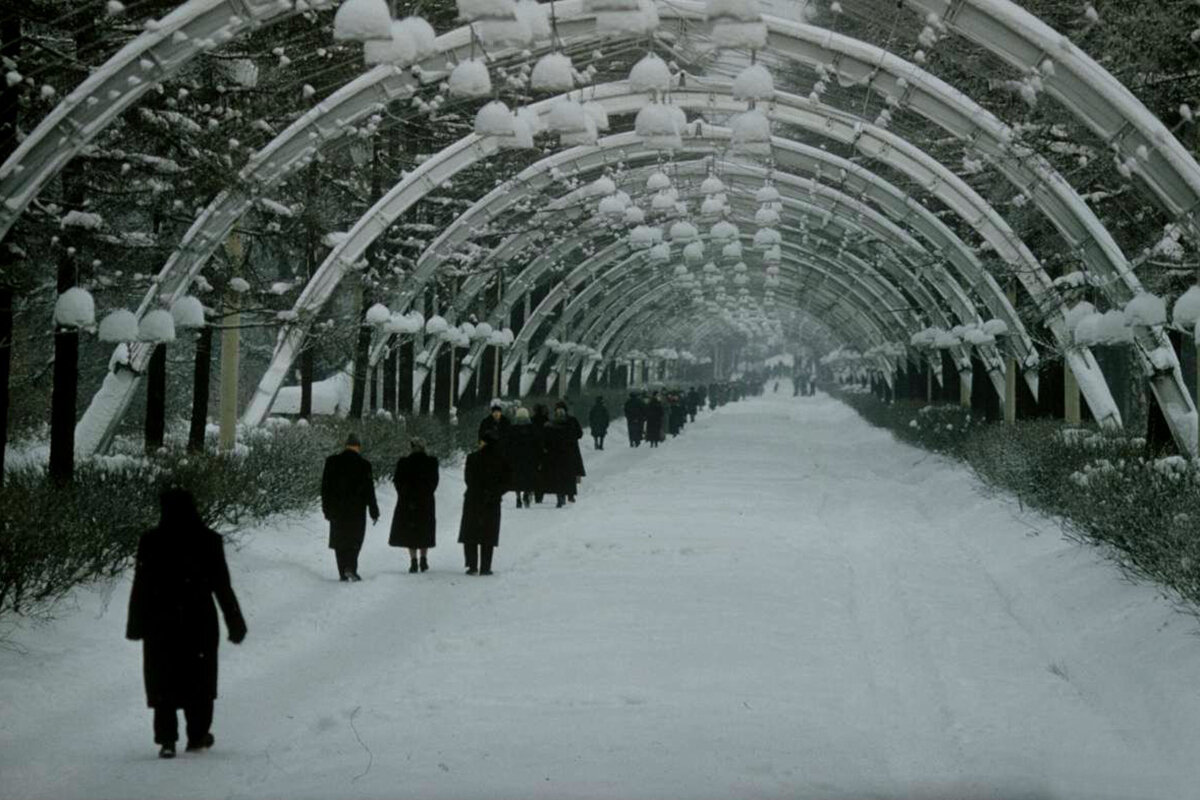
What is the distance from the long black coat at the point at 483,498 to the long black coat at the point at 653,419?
27.2 metres

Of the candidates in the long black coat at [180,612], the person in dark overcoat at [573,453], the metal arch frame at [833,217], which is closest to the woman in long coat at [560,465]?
the person in dark overcoat at [573,453]

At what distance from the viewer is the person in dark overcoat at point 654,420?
145 ft

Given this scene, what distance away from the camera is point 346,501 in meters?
15.5

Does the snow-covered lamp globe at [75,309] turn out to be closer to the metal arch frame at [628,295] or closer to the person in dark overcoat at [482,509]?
the person in dark overcoat at [482,509]

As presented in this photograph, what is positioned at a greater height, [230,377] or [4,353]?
[4,353]

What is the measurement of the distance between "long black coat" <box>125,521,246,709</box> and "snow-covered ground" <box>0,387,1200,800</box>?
0.39 meters

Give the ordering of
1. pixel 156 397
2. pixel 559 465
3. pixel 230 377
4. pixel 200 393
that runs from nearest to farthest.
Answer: pixel 156 397 → pixel 200 393 → pixel 230 377 → pixel 559 465

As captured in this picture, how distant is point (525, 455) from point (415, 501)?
318 inches

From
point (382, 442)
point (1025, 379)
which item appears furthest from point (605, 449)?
point (382, 442)

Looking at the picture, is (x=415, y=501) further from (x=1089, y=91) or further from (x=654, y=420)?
(x=654, y=420)

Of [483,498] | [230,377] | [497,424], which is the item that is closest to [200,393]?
[230,377]

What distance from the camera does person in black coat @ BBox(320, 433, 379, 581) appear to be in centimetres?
1555

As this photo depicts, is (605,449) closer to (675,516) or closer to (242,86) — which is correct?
(675,516)

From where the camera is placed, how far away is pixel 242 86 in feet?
57.5
